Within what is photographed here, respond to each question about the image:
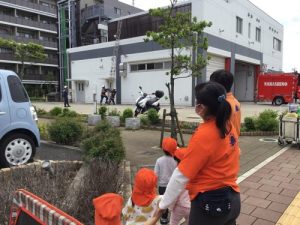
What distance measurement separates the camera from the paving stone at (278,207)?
4.51 meters

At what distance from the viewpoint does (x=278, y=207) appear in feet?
15.1

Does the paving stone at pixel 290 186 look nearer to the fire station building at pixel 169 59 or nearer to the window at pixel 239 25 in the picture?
the fire station building at pixel 169 59

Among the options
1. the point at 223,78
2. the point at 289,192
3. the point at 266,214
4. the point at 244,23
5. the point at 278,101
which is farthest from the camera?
the point at 244,23

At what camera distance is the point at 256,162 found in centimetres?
725

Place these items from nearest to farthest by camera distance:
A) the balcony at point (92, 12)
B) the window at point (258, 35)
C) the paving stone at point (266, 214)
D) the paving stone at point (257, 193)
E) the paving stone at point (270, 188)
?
the paving stone at point (266, 214) < the paving stone at point (257, 193) < the paving stone at point (270, 188) < the window at point (258, 35) < the balcony at point (92, 12)

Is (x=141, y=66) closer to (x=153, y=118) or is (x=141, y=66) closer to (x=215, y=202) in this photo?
(x=153, y=118)

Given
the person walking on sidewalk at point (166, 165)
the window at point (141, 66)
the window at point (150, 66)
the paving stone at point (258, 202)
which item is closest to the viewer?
the person walking on sidewalk at point (166, 165)

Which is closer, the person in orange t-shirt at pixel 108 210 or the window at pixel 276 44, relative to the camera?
the person in orange t-shirt at pixel 108 210

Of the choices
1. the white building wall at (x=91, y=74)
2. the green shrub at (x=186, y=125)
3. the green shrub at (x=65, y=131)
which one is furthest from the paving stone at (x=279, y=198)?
the white building wall at (x=91, y=74)

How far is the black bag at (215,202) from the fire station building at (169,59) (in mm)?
20538

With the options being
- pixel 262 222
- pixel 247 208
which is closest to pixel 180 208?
pixel 262 222

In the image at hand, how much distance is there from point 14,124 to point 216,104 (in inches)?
205

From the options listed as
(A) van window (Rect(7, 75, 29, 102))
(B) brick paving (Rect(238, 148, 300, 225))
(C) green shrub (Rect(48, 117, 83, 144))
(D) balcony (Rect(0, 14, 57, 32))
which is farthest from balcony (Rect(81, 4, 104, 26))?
(B) brick paving (Rect(238, 148, 300, 225))

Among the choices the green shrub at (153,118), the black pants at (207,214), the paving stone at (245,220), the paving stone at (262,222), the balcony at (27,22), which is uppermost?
the balcony at (27,22)
